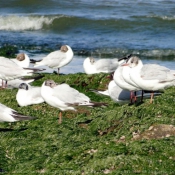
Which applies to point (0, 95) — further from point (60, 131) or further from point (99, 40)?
point (99, 40)

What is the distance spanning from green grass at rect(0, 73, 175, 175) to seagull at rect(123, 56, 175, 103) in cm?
22

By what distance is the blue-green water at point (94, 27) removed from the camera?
Answer: 2177cm

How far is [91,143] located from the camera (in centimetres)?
773

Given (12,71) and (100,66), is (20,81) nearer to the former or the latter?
(12,71)

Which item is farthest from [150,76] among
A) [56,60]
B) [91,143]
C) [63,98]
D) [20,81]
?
[56,60]

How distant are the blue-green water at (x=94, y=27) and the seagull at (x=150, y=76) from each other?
25.6ft

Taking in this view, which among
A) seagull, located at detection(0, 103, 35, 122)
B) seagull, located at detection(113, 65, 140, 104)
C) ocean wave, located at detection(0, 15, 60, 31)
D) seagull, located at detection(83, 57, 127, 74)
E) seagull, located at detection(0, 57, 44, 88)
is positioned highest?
seagull, located at detection(113, 65, 140, 104)

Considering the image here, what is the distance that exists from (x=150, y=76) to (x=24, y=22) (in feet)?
66.7

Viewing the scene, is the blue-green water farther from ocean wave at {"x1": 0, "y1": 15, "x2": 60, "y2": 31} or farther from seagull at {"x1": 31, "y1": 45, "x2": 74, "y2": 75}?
seagull at {"x1": 31, "y1": 45, "x2": 74, "y2": 75}

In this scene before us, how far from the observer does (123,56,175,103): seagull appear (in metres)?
9.41

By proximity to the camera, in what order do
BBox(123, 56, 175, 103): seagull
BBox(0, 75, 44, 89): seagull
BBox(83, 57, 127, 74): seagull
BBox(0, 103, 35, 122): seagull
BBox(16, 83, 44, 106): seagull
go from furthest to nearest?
BBox(83, 57, 127, 74): seagull
BBox(0, 75, 44, 89): seagull
BBox(16, 83, 44, 106): seagull
BBox(123, 56, 175, 103): seagull
BBox(0, 103, 35, 122): seagull

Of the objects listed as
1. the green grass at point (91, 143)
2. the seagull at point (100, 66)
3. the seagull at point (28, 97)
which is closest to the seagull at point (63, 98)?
the green grass at point (91, 143)

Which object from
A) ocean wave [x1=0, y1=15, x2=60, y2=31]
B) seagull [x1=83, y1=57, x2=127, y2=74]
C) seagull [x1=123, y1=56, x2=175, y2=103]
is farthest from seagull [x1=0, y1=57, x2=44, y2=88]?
ocean wave [x1=0, y1=15, x2=60, y2=31]

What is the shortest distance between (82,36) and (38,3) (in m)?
9.57
